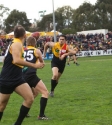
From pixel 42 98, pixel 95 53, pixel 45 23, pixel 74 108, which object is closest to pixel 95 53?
pixel 95 53

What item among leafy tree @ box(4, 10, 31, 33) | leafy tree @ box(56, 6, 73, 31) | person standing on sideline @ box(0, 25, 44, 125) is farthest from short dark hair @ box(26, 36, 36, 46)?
leafy tree @ box(56, 6, 73, 31)

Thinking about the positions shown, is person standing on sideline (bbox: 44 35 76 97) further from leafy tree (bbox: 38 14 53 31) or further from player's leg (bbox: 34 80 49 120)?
leafy tree (bbox: 38 14 53 31)

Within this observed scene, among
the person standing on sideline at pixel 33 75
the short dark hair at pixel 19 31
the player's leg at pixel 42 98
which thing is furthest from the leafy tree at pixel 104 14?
the short dark hair at pixel 19 31

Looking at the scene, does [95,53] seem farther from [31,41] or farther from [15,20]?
[15,20]

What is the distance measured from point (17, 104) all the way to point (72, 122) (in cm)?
319

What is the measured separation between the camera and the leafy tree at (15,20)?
10416 cm

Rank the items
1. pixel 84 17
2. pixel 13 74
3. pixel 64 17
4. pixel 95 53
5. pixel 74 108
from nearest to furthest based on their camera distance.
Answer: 1. pixel 13 74
2. pixel 74 108
3. pixel 95 53
4. pixel 84 17
5. pixel 64 17

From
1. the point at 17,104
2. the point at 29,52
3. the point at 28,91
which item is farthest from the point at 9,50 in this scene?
the point at 17,104

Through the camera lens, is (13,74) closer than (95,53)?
Yes

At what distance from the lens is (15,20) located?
105375 mm

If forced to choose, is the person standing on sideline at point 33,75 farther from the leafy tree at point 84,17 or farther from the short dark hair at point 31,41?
the leafy tree at point 84,17

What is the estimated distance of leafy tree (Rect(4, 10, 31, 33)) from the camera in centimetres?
10416

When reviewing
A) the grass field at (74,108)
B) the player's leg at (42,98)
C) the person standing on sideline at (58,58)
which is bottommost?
the grass field at (74,108)

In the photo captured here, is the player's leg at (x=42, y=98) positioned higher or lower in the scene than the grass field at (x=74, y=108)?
higher
